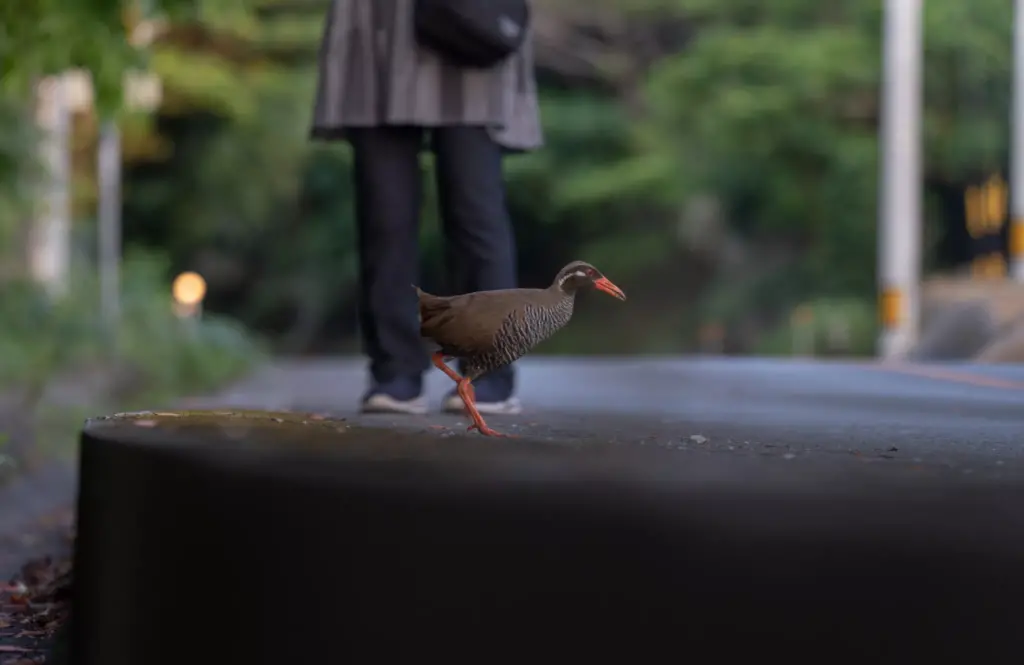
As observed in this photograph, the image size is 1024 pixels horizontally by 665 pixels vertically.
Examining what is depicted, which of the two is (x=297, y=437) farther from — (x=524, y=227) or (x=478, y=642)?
(x=524, y=227)

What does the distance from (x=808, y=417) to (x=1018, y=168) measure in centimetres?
1399

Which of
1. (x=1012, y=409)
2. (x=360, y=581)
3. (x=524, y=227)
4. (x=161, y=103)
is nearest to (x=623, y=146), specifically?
(x=524, y=227)

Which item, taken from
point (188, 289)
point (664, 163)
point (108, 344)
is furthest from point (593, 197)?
point (108, 344)

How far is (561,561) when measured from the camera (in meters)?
2.12

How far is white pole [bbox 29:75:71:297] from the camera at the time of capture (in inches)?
628

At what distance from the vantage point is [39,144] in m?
14.8

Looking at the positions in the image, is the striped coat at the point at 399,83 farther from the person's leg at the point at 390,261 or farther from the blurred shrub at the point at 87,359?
the blurred shrub at the point at 87,359

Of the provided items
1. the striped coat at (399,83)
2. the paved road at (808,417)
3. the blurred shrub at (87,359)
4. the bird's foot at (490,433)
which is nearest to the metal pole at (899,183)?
the blurred shrub at (87,359)

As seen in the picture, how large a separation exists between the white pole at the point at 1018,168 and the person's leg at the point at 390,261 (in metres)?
12.5

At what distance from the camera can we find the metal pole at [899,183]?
17.4 metres

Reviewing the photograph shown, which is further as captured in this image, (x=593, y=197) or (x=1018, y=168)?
(x=593, y=197)

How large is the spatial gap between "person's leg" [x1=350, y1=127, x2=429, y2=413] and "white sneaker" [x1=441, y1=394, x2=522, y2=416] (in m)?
0.07

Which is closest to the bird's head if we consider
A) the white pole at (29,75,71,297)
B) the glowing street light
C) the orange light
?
the white pole at (29,75,71,297)

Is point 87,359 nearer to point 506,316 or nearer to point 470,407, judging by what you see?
point 470,407
